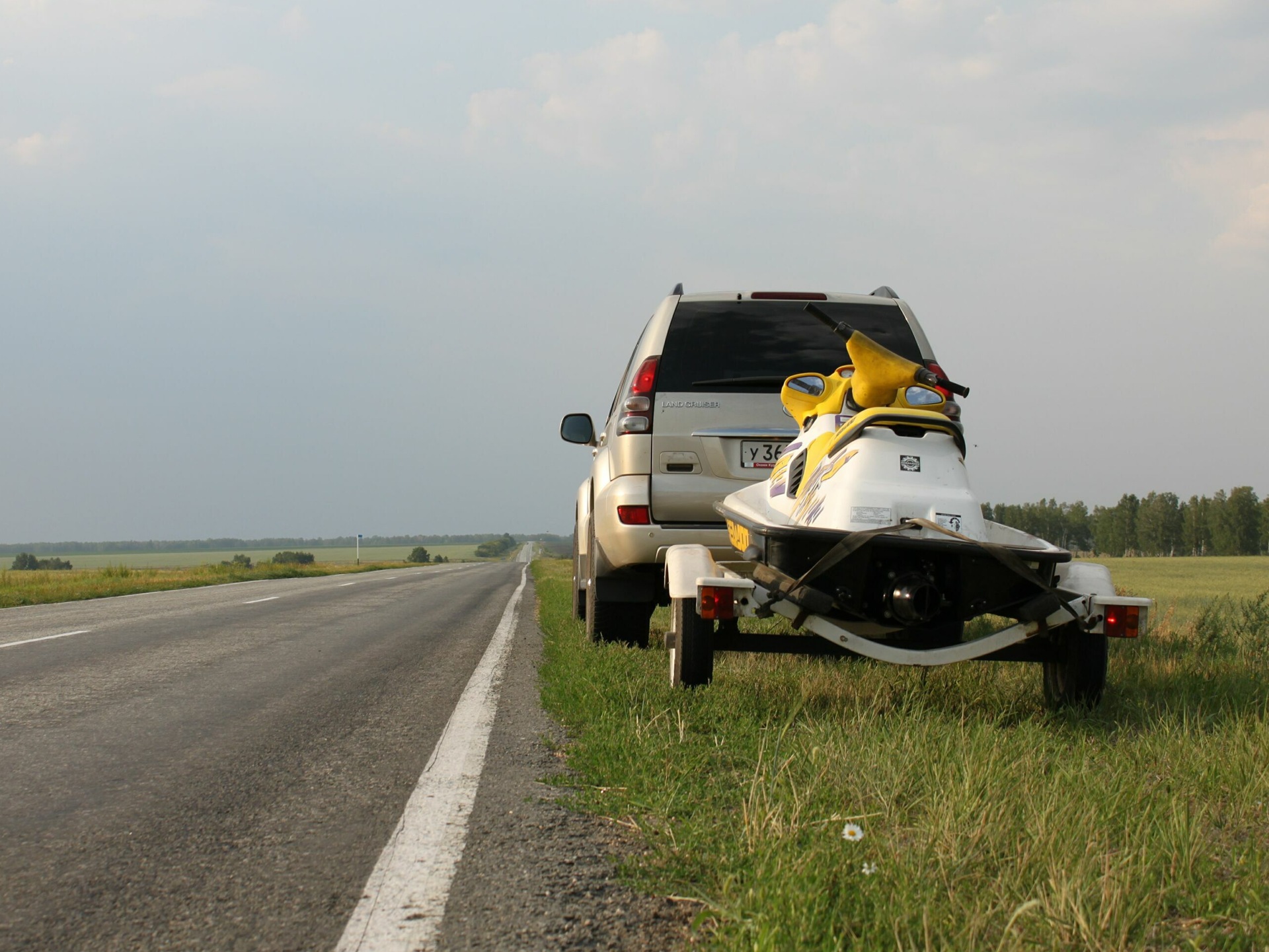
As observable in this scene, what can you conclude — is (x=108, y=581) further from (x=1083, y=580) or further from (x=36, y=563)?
(x=36, y=563)

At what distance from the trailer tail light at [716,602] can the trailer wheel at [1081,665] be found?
166 cm

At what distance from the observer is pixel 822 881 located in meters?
2.31

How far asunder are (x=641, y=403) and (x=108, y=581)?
2233cm

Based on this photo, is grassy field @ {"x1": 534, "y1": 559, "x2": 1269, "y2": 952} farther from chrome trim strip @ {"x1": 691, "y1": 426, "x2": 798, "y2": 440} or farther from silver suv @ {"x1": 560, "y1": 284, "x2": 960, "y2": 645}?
chrome trim strip @ {"x1": 691, "y1": 426, "x2": 798, "y2": 440}

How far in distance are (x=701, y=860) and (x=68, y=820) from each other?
88.7 inches

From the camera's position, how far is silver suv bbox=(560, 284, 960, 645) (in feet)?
18.6

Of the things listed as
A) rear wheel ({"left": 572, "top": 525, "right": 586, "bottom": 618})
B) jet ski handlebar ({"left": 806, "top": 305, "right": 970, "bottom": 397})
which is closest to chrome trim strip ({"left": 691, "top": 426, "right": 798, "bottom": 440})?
jet ski handlebar ({"left": 806, "top": 305, "right": 970, "bottom": 397})

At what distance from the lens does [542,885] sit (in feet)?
8.46

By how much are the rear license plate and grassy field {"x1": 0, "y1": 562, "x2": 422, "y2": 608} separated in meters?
14.3

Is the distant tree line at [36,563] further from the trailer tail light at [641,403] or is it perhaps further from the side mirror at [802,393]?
the side mirror at [802,393]

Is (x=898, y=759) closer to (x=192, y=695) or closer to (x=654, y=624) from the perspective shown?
(x=192, y=695)

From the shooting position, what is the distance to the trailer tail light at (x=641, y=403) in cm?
573

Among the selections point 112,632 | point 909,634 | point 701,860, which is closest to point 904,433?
point 909,634

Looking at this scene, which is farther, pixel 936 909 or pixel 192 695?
pixel 192 695
